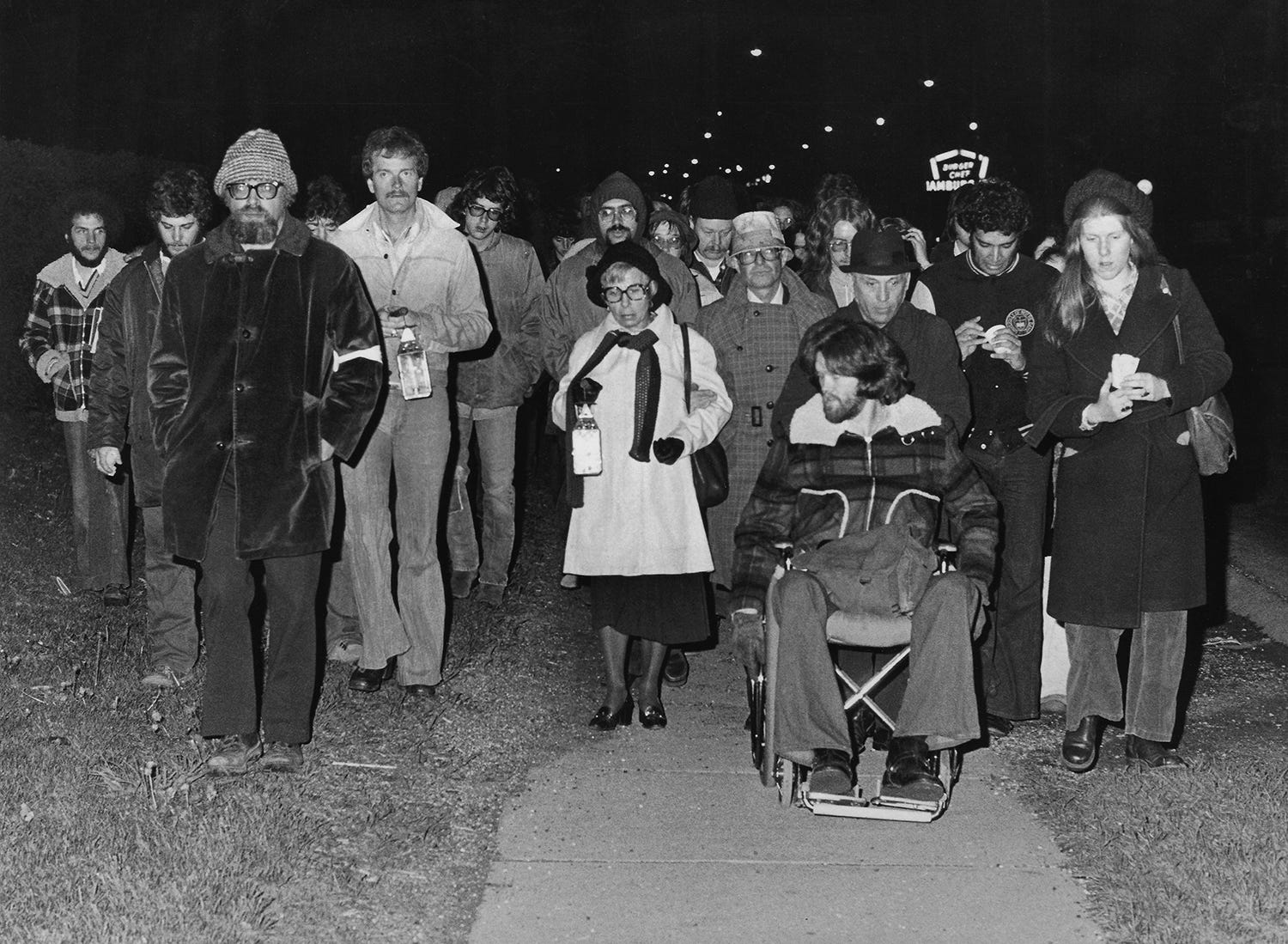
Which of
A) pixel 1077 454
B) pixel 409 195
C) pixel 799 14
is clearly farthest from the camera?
pixel 799 14

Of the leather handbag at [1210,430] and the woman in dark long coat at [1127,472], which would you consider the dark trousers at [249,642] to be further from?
the leather handbag at [1210,430]

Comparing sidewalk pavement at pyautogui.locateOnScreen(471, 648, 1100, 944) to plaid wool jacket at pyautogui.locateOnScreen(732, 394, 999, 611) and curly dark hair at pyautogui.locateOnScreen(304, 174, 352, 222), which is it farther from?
curly dark hair at pyautogui.locateOnScreen(304, 174, 352, 222)

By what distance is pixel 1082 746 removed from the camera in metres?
6.43

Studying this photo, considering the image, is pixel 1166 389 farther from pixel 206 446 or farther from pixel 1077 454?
pixel 206 446

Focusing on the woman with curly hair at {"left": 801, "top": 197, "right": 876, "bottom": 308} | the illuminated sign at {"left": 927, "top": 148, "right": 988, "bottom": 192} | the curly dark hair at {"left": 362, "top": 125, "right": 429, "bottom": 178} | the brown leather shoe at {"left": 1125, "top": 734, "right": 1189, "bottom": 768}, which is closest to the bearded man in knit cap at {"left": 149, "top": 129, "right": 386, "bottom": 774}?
the curly dark hair at {"left": 362, "top": 125, "right": 429, "bottom": 178}

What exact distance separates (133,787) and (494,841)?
128 centimetres

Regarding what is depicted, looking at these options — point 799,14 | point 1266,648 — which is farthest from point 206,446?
point 799,14

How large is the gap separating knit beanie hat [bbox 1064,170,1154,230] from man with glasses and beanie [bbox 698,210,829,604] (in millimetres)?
1486

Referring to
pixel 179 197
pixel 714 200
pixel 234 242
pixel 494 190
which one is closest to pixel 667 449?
pixel 234 242

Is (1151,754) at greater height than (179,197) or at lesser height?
lesser

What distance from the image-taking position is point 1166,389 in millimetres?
6102

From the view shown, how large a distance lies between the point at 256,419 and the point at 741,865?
235 cm

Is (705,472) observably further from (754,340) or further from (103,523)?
(103,523)

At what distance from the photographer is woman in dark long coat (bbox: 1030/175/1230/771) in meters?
6.35
